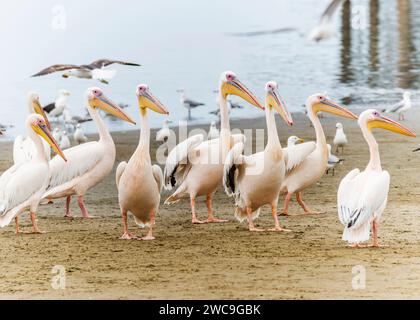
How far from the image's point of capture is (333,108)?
33.6 feet

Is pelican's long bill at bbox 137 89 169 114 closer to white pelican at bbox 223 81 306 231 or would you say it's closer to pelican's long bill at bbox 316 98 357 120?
white pelican at bbox 223 81 306 231

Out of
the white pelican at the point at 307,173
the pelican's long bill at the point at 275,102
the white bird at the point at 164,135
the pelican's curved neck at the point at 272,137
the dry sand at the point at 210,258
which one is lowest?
the dry sand at the point at 210,258

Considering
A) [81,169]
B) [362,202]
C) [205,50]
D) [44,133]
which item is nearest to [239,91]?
[81,169]

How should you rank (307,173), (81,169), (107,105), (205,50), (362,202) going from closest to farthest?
(362,202), (307,173), (81,169), (107,105), (205,50)

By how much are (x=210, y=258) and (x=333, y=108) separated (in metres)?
2.57

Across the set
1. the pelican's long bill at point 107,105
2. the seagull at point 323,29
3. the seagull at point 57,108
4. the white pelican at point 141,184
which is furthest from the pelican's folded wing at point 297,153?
the seagull at point 57,108

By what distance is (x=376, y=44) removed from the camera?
22.2 metres

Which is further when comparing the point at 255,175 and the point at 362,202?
the point at 255,175

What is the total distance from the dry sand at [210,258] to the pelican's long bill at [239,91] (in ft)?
3.33

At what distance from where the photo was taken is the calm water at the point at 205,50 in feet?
60.0

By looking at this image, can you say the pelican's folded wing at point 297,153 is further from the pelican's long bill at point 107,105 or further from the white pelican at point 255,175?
the pelican's long bill at point 107,105

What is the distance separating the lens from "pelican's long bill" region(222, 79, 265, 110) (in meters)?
10.1

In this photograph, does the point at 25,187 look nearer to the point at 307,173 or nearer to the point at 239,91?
the point at 239,91
